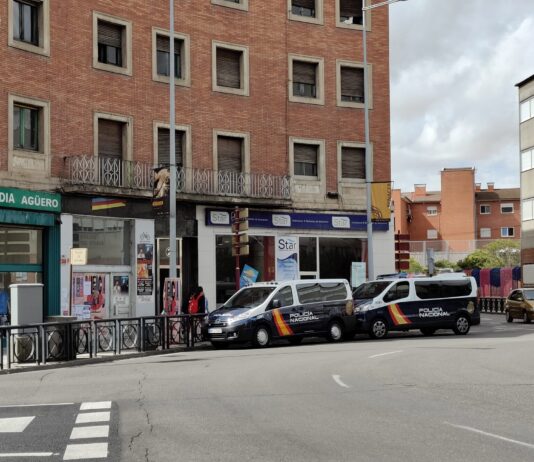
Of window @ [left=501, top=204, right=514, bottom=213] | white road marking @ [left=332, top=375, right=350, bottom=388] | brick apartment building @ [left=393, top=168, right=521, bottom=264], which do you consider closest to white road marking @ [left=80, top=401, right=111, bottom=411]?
white road marking @ [left=332, top=375, right=350, bottom=388]

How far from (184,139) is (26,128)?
6118mm

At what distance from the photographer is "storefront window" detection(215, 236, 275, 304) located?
32.0 meters

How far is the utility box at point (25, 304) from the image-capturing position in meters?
20.2

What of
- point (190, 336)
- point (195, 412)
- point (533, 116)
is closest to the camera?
point (195, 412)

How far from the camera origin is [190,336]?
2442 cm

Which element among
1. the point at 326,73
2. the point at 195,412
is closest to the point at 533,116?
the point at 326,73

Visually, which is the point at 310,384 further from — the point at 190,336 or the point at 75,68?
the point at 75,68

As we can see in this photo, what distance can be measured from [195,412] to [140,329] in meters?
12.0

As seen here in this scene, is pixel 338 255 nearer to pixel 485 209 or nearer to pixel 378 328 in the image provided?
pixel 378 328

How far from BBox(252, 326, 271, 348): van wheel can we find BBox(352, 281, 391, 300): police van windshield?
4.88m

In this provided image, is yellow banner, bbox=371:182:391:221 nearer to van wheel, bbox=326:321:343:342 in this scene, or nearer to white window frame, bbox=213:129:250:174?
white window frame, bbox=213:129:250:174

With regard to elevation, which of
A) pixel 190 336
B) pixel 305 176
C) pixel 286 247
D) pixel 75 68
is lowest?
pixel 190 336

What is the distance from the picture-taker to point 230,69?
33.2 m

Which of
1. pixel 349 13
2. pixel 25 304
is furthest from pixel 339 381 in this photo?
pixel 349 13
